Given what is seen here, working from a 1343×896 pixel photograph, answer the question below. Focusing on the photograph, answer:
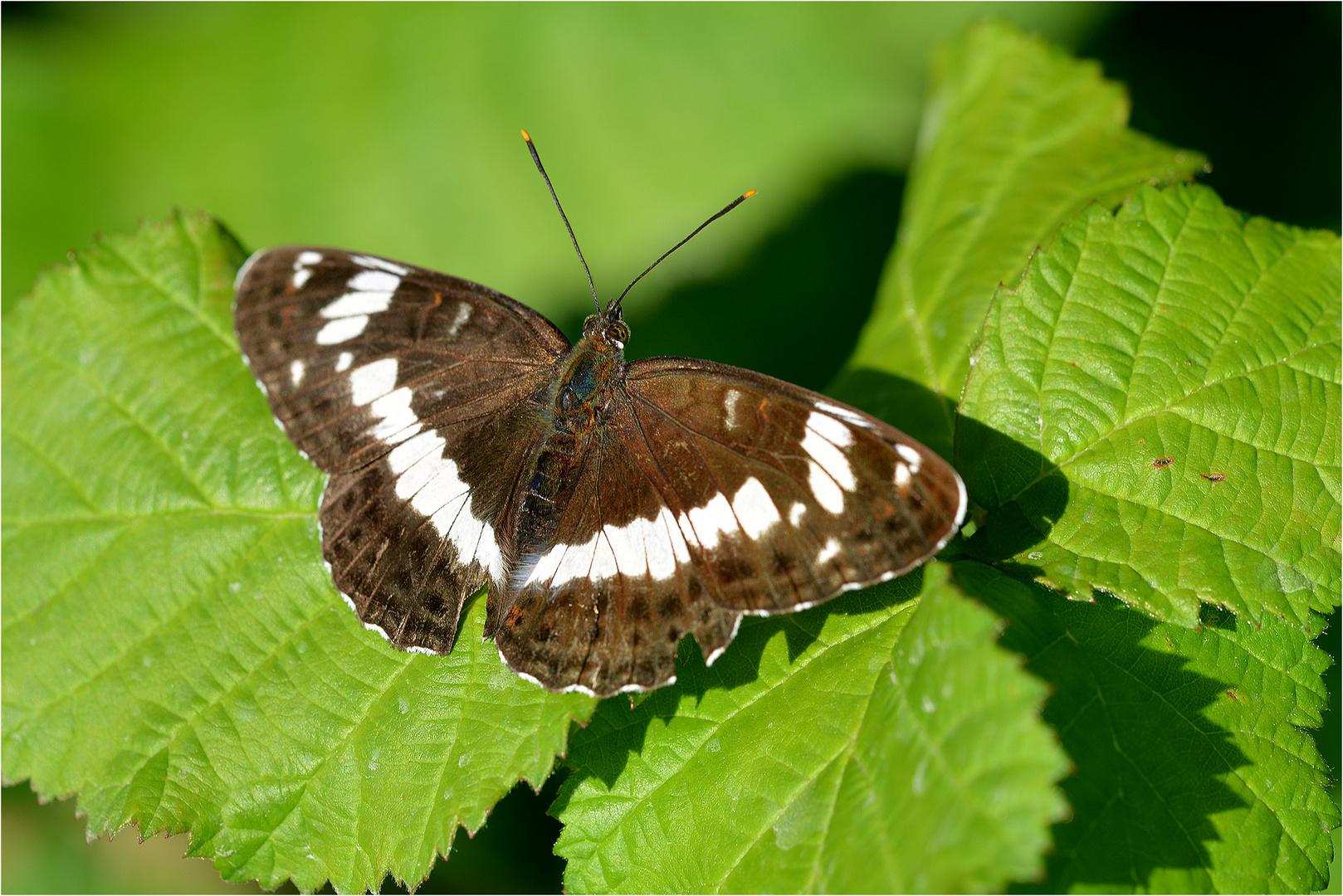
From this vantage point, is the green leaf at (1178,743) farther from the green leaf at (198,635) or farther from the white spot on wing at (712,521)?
the green leaf at (198,635)

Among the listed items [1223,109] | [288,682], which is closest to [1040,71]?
[1223,109]

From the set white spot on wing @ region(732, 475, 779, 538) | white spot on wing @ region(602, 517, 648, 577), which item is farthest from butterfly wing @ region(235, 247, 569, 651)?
white spot on wing @ region(732, 475, 779, 538)

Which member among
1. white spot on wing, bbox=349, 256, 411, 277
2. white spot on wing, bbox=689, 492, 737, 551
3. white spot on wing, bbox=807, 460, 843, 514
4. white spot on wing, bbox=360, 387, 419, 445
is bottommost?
white spot on wing, bbox=689, 492, 737, 551

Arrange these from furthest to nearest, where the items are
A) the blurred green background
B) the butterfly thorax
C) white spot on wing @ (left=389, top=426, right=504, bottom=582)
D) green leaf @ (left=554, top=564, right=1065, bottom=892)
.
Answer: the blurred green background → white spot on wing @ (left=389, top=426, right=504, bottom=582) → the butterfly thorax → green leaf @ (left=554, top=564, right=1065, bottom=892)

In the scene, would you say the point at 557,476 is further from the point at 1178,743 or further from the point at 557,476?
the point at 1178,743

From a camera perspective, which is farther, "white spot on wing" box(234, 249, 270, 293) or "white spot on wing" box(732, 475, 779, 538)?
"white spot on wing" box(234, 249, 270, 293)

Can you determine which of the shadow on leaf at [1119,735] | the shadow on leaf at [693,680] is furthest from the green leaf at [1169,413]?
the shadow on leaf at [693,680]

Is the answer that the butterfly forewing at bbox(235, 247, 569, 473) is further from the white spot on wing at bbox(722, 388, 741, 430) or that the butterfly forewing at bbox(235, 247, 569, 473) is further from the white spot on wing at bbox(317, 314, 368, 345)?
the white spot on wing at bbox(722, 388, 741, 430)
